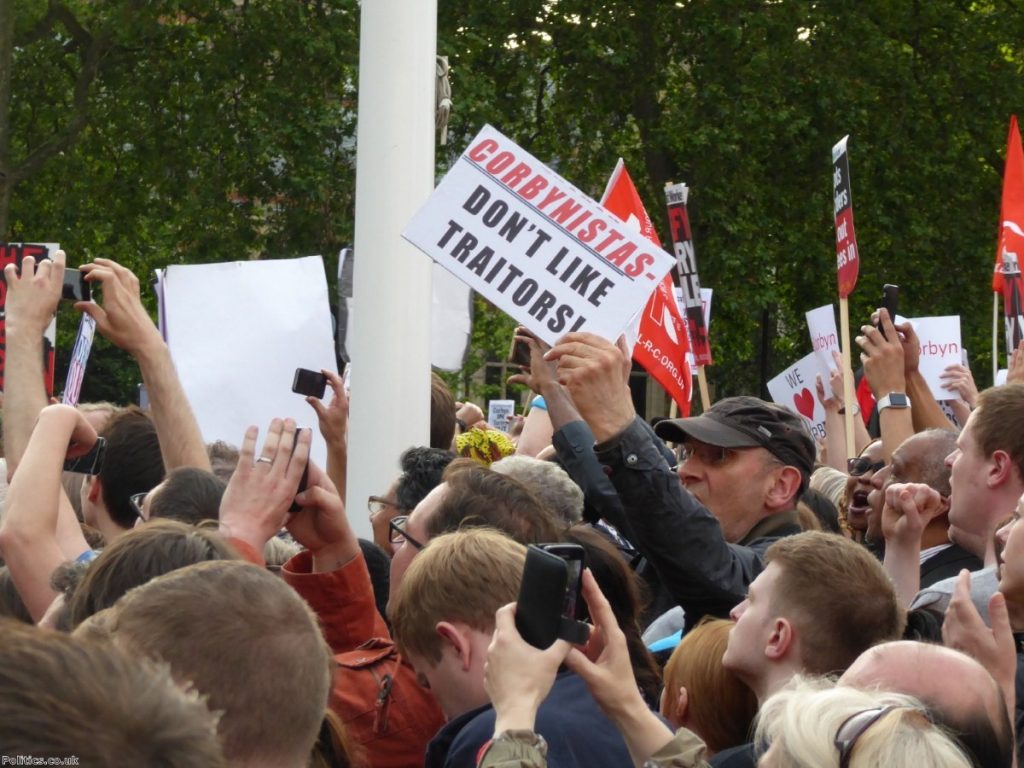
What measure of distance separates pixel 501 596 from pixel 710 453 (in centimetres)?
137

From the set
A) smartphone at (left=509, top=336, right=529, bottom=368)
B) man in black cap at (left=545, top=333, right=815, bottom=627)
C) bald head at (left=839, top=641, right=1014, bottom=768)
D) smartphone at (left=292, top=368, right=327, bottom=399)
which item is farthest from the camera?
smartphone at (left=292, top=368, right=327, bottom=399)

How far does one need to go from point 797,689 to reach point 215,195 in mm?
17536

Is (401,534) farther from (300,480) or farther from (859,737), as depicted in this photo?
(859,737)

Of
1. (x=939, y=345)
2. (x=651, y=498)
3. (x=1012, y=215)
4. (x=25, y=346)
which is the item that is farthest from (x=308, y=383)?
(x=1012, y=215)

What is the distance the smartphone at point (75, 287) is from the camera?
4.34 m

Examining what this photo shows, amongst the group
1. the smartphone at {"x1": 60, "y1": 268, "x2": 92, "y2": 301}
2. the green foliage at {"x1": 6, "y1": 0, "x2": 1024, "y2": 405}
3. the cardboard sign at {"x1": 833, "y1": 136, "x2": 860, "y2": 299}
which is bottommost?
the smartphone at {"x1": 60, "y1": 268, "x2": 92, "y2": 301}

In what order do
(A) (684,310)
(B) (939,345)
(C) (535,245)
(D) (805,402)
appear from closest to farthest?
1. (C) (535,245)
2. (B) (939,345)
3. (D) (805,402)
4. (A) (684,310)

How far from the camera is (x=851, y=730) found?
2111 mm

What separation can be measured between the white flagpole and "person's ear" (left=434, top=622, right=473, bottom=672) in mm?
2931

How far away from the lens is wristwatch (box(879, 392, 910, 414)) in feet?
18.4

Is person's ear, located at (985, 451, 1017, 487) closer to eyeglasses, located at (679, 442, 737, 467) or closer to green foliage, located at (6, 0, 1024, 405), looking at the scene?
eyeglasses, located at (679, 442, 737, 467)

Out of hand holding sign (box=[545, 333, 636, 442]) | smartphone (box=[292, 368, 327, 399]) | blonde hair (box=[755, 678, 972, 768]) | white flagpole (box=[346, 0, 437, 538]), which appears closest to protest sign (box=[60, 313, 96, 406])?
white flagpole (box=[346, 0, 437, 538])

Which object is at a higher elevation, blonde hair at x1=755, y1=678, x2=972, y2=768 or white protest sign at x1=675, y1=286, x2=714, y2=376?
white protest sign at x1=675, y1=286, x2=714, y2=376

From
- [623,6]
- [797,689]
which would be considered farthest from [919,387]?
[623,6]
